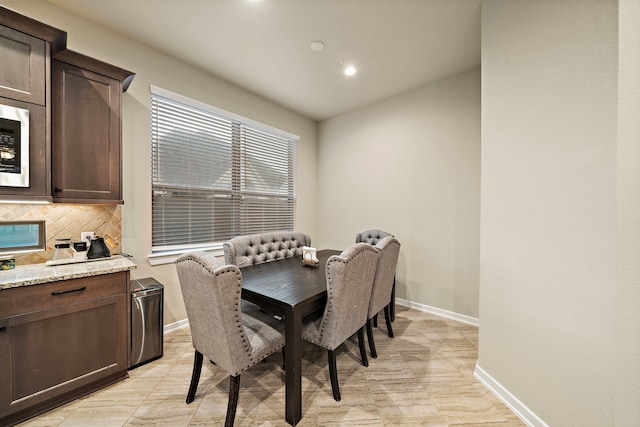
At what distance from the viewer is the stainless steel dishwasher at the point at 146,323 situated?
1952 mm

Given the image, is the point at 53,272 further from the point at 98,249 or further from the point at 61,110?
the point at 61,110

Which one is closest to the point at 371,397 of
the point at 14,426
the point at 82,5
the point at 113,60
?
the point at 14,426

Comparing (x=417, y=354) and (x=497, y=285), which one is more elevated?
(x=497, y=285)

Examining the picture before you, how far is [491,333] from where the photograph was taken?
1721 mm

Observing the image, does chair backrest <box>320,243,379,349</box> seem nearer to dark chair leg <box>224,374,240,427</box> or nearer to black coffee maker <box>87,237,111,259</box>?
dark chair leg <box>224,374,240,427</box>

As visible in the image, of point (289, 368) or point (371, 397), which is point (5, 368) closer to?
point (289, 368)

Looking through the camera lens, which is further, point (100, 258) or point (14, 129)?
point (100, 258)

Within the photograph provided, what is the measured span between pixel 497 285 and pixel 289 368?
157cm

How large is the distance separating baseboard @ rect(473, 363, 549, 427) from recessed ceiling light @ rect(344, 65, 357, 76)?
10.5ft

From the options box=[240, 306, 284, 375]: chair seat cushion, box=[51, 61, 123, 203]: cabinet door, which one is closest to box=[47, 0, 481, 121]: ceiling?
box=[51, 61, 123, 203]: cabinet door

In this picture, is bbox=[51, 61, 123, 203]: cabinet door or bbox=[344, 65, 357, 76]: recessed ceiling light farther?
bbox=[344, 65, 357, 76]: recessed ceiling light

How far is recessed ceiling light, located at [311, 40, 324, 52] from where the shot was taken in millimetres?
2295

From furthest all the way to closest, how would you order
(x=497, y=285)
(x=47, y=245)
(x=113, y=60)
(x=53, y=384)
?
1. (x=113, y=60)
2. (x=47, y=245)
3. (x=497, y=285)
4. (x=53, y=384)

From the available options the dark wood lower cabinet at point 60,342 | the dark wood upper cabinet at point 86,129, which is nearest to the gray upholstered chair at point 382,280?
the dark wood lower cabinet at point 60,342
